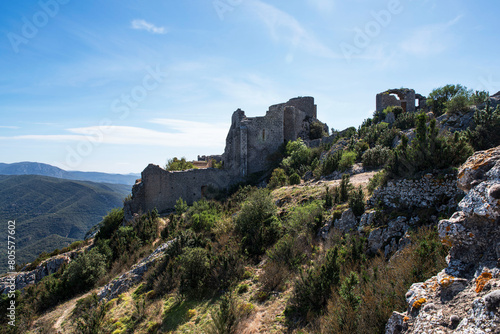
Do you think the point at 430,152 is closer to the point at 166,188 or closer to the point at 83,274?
the point at 83,274

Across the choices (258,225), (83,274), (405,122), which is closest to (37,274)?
(83,274)

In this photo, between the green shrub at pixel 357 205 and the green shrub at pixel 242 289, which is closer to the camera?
the green shrub at pixel 242 289

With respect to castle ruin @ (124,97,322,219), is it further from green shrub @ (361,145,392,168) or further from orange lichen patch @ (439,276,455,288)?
orange lichen patch @ (439,276,455,288)

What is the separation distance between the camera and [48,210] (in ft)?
253

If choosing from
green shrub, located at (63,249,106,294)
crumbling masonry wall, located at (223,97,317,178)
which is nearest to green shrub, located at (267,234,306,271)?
green shrub, located at (63,249,106,294)

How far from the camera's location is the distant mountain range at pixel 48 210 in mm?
54250

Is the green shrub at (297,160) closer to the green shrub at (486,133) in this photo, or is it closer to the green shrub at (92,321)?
the green shrub at (486,133)

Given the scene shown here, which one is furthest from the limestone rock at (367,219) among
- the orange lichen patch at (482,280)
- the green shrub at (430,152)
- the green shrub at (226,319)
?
the orange lichen patch at (482,280)

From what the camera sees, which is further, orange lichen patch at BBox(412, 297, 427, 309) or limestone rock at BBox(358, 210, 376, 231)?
limestone rock at BBox(358, 210, 376, 231)

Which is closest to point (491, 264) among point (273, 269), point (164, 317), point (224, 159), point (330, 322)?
point (330, 322)

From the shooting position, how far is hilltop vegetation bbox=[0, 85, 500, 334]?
168 inches

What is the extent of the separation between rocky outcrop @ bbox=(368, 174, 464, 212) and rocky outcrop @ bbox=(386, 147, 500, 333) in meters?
2.93

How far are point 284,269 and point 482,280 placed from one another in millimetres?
4564

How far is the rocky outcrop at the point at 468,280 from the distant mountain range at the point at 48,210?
2201 inches
